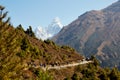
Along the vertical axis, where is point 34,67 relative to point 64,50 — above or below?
below

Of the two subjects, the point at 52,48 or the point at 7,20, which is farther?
the point at 52,48

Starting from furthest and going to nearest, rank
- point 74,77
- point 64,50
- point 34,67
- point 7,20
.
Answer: point 64,50 < point 74,77 < point 34,67 < point 7,20

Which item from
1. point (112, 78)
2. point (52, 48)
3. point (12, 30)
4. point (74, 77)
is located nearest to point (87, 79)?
point (74, 77)

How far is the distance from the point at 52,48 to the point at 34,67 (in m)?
29.5

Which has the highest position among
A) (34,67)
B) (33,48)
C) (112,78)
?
(33,48)

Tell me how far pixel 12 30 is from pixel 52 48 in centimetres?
6404

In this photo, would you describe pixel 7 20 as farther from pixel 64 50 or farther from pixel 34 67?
pixel 64 50

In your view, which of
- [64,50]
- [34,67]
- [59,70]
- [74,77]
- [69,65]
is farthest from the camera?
[64,50]

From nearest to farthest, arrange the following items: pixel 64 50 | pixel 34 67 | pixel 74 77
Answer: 1. pixel 34 67
2. pixel 74 77
3. pixel 64 50

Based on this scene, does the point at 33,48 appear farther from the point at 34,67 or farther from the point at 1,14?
the point at 1,14

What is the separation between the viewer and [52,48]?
101438mm

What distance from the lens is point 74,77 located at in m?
78.5

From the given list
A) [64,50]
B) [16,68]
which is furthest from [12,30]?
[64,50]

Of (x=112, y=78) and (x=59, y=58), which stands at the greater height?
(x=59, y=58)
